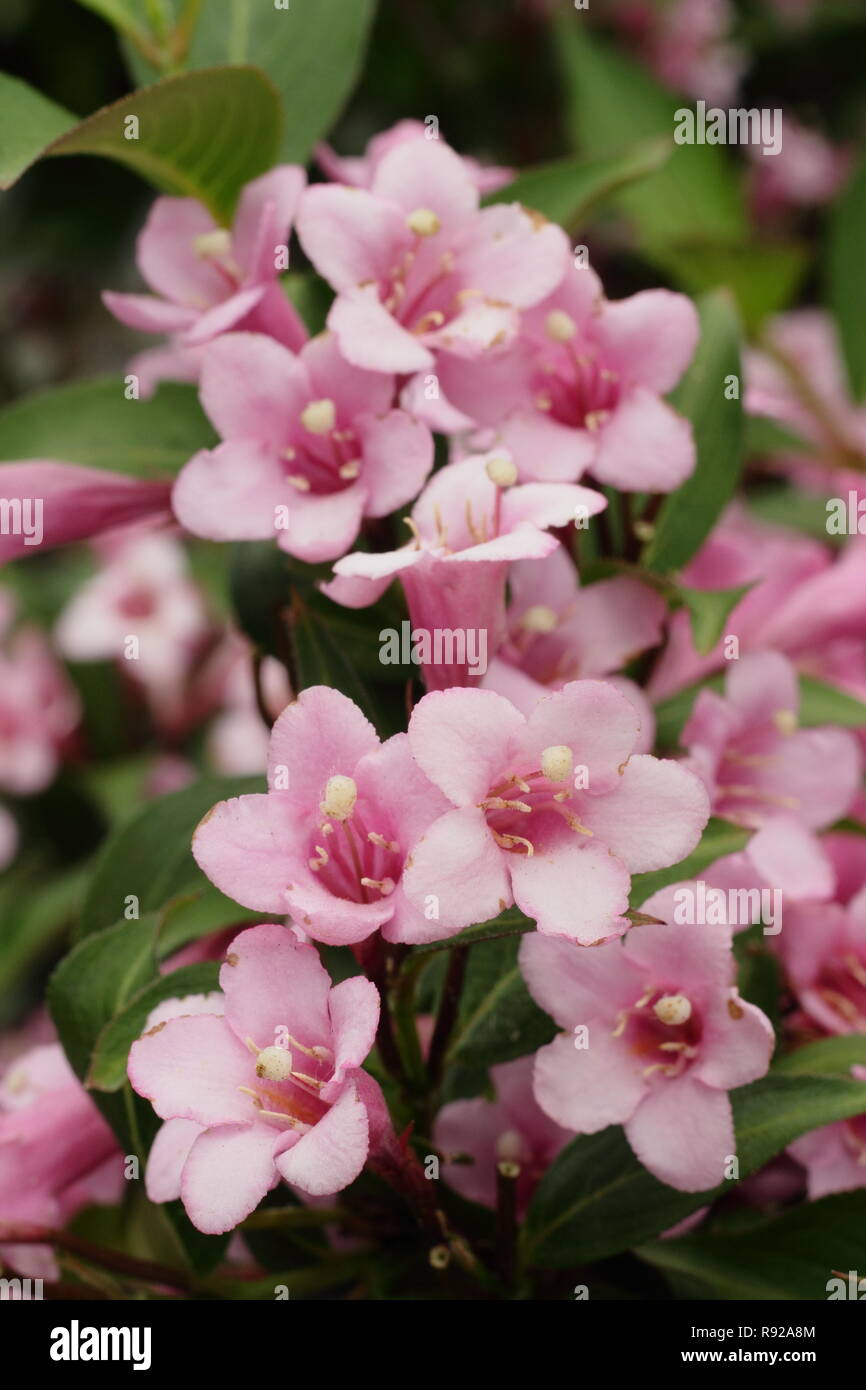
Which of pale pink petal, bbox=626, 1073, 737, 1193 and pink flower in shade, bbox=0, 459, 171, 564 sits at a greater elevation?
pink flower in shade, bbox=0, 459, 171, 564

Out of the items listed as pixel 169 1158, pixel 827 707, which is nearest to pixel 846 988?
pixel 827 707

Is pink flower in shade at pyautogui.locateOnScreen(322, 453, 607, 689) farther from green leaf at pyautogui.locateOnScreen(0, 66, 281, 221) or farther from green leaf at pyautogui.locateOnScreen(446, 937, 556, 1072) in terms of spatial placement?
green leaf at pyautogui.locateOnScreen(0, 66, 281, 221)

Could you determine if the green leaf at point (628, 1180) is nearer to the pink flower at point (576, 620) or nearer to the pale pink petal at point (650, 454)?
the pink flower at point (576, 620)

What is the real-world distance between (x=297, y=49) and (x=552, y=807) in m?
0.69

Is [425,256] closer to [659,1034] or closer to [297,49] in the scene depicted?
[297,49]

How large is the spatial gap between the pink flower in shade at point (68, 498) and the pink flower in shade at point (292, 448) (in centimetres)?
11

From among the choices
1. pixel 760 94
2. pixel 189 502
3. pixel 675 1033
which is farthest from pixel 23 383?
pixel 675 1033

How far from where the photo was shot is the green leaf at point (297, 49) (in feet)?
3.45

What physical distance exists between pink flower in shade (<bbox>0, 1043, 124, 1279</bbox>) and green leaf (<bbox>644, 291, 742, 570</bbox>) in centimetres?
54

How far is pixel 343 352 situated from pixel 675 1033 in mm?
435

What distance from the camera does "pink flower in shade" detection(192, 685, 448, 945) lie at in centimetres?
64

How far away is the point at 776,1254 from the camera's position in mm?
835

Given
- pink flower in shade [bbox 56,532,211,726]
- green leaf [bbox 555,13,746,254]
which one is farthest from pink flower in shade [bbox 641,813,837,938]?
green leaf [bbox 555,13,746,254]

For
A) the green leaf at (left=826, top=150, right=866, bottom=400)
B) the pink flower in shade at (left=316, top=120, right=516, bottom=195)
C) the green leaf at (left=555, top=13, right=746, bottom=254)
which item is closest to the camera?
the pink flower in shade at (left=316, top=120, right=516, bottom=195)
